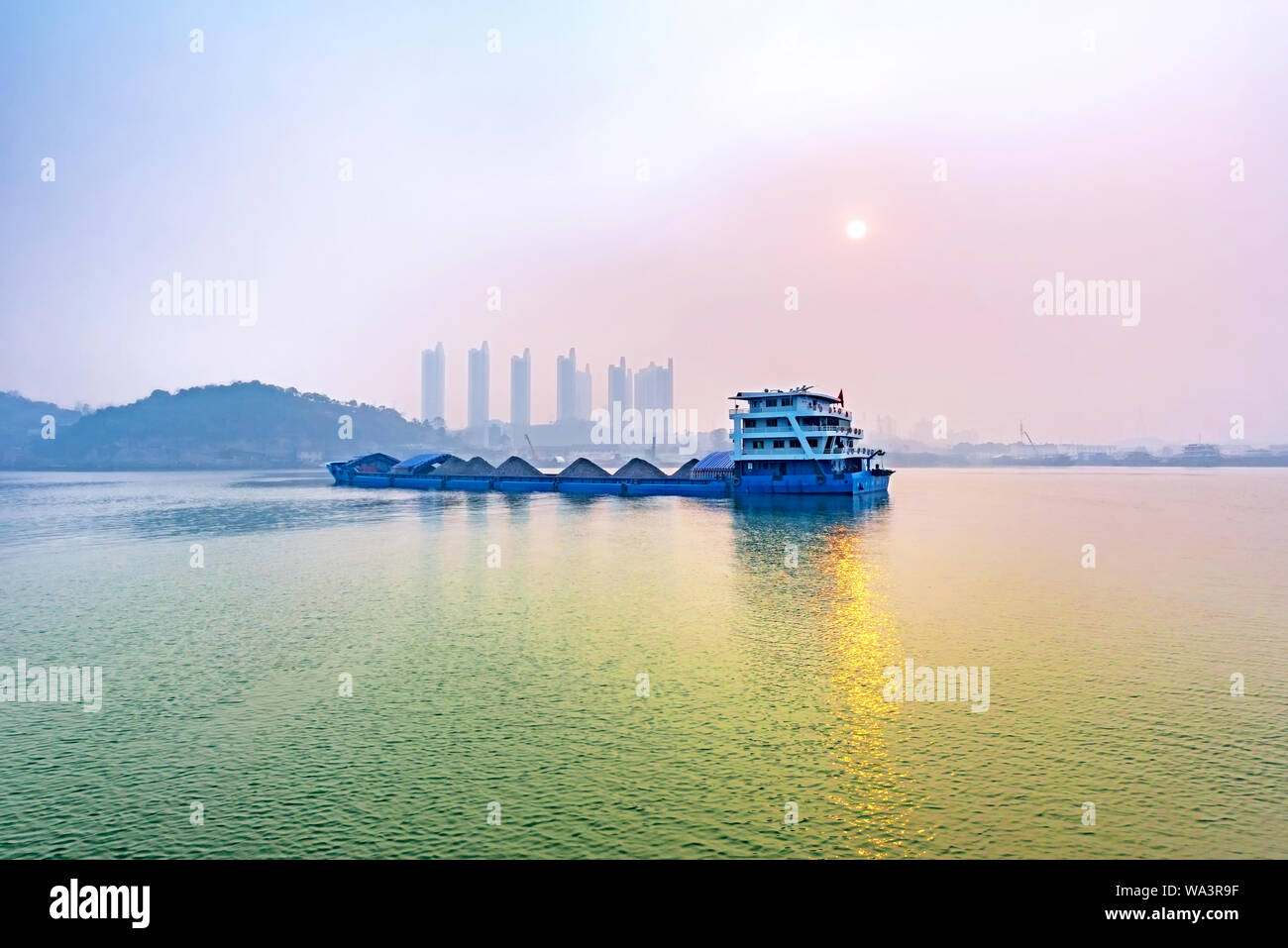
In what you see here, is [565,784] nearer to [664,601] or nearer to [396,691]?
[396,691]

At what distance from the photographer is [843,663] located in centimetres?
2397

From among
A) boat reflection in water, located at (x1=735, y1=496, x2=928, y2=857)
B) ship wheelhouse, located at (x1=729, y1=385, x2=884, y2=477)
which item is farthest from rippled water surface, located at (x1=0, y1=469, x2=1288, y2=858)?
ship wheelhouse, located at (x1=729, y1=385, x2=884, y2=477)

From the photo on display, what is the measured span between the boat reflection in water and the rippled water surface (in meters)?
0.12

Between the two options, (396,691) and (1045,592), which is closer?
(396,691)

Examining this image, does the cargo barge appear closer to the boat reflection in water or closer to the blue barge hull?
the blue barge hull

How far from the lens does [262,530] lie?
65812mm

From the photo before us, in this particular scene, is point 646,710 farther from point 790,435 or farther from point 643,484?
point 643,484

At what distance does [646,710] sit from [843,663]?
816 centimetres

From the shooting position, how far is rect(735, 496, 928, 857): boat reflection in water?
1350cm

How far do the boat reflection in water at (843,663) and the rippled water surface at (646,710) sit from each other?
0.39 ft

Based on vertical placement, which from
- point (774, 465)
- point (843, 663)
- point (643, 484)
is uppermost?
point (774, 465)

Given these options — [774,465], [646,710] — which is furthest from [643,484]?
[646,710]

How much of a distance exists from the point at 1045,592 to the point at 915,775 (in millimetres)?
25399
